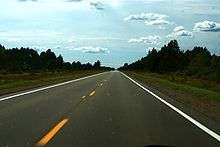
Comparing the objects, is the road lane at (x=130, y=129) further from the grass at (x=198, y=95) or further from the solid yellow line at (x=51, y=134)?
the grass at (x=198, y=95)

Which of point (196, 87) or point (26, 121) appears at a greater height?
point (26, 121)

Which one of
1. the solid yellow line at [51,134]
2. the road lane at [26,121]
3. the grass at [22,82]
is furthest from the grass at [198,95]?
the grass at [22,82]

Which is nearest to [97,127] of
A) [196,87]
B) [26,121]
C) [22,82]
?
[26,121]

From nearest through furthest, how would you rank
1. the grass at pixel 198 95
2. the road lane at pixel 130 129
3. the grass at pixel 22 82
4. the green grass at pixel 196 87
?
the road lane at pixel 130 129 < the grass at pixel 198 95 < the green grass at pixel 196 87 < the grass at pixel 22 82

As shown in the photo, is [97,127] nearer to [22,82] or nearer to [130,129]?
[130,129]

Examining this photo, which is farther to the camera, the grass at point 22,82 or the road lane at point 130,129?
the grass at point 22,82

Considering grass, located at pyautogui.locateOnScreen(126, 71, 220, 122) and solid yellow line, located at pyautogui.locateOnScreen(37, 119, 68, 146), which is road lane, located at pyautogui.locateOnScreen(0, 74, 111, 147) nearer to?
solid yellow line, located at pyautogui.locateOnScreen(37, 119, 68, 146)

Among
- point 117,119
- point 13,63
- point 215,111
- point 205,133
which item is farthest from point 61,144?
point 13,63

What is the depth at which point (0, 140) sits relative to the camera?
409 inches

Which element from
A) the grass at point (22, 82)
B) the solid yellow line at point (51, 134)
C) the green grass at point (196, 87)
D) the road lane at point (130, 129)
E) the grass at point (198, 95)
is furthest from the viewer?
the grass at point (22, 82)

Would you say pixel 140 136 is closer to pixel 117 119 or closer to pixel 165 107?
pixel 117 119

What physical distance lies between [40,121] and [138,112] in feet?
13.7

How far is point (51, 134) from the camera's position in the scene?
37.4 ft

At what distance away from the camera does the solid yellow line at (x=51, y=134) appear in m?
10.2
